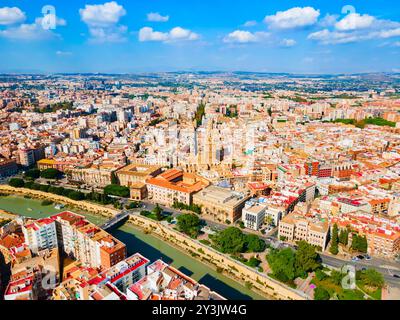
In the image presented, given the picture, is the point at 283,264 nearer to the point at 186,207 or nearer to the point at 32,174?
the point at 186,207

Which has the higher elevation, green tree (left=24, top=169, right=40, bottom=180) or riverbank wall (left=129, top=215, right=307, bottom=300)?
green tree (left=24, top=169, right=40, bottom=180)

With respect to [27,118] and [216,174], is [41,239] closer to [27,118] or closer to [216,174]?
[216,174]

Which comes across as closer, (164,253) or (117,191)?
(164,253)

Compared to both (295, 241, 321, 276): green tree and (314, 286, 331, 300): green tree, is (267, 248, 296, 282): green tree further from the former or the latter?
(314, 286, 331, 300): green tree

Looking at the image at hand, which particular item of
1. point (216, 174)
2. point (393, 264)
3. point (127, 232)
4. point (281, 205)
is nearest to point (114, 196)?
point (127, 232)

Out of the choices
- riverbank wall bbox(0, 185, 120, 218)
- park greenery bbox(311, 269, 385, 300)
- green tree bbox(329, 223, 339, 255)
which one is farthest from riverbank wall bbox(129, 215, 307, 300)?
green tree bbox(329, 223, 339, 255)

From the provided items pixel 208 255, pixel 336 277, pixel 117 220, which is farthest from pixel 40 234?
pixel 336 277
